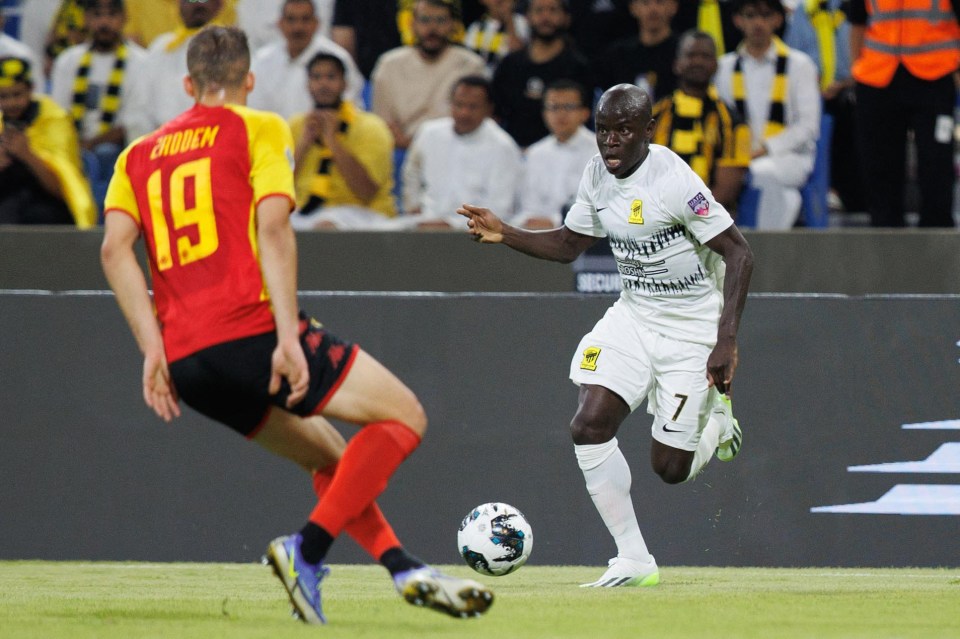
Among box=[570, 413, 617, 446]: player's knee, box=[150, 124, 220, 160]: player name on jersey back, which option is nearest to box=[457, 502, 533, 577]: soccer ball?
box=[570, 413, 617, 446]: player's knee

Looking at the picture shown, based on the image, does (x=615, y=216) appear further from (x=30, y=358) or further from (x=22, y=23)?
(x=22, y=23)

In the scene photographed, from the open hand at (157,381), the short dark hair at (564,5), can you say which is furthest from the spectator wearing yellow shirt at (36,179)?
the open hand at (157,381)

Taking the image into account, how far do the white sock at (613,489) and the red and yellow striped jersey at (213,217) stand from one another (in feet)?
7.83

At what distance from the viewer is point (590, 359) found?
711 cm

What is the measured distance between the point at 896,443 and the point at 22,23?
8003 millimetres

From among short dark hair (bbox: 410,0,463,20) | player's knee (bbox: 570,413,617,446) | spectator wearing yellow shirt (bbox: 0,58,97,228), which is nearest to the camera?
player's knee (bbox: 570,413,617,446)

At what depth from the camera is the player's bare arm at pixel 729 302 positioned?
6.54m

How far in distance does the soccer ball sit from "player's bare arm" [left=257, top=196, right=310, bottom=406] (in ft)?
6.61

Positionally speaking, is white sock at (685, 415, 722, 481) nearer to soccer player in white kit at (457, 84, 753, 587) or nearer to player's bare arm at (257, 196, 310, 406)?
soccer player in white kit at (457, 84, 753, 587)

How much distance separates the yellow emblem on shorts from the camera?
7.08 meters

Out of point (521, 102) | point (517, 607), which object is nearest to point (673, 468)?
point (517, 607)

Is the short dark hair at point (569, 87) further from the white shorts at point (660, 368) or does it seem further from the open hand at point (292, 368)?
the open hand at point (292, 368)

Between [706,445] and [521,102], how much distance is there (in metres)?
4.31

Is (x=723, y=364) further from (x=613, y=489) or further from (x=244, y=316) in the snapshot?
(x=244, y=316)
